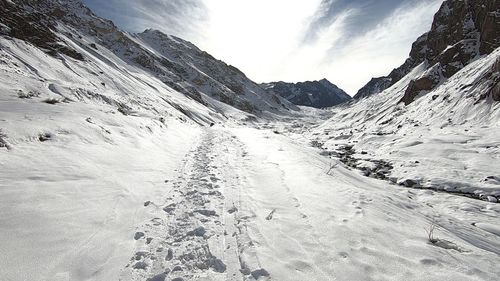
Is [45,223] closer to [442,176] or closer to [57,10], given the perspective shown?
[442,176]

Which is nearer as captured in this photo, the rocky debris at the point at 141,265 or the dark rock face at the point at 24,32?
the rocky debris at the point at 141,265

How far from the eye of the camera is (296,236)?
5.48 meters

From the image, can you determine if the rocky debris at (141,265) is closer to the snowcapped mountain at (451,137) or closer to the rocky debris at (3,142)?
the rocky debris at (3,142)

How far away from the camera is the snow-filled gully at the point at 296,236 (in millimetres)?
4305

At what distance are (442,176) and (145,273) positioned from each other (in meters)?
14.5

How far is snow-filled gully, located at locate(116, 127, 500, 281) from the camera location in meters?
4.30

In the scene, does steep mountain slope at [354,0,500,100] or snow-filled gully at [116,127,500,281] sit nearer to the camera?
snow-filled gully at [116,127,500,281]

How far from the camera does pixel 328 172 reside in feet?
37.0

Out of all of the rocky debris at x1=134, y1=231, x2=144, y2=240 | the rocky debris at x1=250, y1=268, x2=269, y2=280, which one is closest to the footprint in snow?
the rocky debris at x1=250, y1=268, x2=269, y2=280

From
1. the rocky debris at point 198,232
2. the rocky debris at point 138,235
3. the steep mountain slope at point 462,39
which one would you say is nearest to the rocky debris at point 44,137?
the rocky debris at point 138,235

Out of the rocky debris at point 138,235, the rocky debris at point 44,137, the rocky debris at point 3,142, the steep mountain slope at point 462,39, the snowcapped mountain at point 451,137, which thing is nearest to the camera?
the rocky debris at point 138,235

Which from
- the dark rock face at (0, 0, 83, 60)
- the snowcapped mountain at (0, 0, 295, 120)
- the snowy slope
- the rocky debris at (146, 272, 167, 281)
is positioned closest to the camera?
the rocky debris at (146, 272, 167, 281)

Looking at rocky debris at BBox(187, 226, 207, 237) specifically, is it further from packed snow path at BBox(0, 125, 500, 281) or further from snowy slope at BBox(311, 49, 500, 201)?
snowy slope at BBox(311, 49, 500, 201)

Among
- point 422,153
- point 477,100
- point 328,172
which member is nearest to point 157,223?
point 328,172
